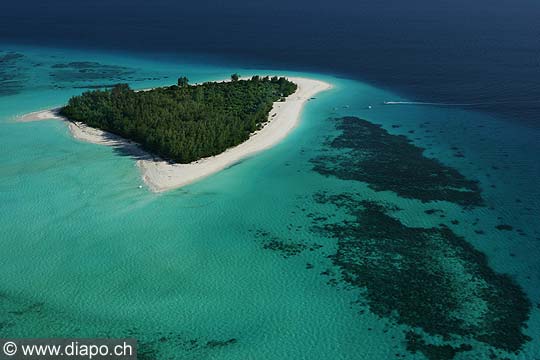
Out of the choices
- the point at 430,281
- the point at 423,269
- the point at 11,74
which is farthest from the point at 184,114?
the point at 11,74

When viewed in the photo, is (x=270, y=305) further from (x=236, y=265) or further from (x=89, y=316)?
(x=89, y=316)

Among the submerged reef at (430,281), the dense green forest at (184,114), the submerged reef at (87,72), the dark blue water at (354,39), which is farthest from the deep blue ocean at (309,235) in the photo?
the dense green forest at (184,114)

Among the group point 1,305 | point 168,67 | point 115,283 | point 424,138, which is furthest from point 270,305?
point 168,67

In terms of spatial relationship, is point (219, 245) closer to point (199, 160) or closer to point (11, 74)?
point (199, 160)

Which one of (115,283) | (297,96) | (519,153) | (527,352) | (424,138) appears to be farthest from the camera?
(297,96)

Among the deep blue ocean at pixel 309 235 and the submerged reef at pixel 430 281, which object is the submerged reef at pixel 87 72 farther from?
the submerged reef at pixel 430 281

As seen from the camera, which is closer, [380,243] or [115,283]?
[115,283]

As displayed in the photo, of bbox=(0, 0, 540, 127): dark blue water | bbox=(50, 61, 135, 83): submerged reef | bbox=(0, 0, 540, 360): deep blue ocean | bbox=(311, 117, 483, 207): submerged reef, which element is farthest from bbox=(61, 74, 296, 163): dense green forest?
bbox=(0, 0, 540, 127): dark blue water
